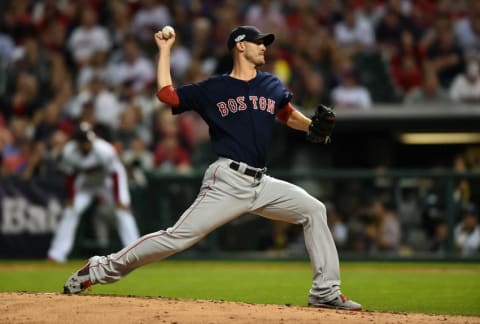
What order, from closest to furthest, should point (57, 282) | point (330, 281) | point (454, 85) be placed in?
1. point (330, 281)
2. point (57, 282)
3. point (454, 85)

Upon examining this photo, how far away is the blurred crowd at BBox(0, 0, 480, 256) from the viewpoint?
1386cm

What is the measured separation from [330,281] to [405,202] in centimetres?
616

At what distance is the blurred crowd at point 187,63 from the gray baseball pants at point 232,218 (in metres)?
5.94

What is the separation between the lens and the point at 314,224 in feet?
21.3

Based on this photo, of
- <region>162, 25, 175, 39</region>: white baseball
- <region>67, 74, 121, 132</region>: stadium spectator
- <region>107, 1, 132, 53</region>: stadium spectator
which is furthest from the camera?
<region>107, 1, 132, 53</region>: stadium spectator

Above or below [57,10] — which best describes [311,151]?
below

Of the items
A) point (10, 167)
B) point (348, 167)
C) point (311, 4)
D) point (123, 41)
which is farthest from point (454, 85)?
point (10, 167)

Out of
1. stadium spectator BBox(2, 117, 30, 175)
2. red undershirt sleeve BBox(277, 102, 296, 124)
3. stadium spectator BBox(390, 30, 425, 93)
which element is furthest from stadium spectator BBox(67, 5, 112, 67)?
red undershirt sleeve BBox(277, 102, 296, 124)

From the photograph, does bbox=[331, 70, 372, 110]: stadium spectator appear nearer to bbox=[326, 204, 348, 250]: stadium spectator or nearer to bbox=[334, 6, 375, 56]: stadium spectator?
bbox=[334, 6, 375, 56]: stadium spectator

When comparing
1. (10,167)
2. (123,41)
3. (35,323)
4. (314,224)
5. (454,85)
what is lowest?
(35,323)

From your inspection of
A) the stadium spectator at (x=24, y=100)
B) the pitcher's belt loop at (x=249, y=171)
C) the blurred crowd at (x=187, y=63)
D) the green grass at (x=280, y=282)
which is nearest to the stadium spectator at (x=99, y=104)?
the blurred crowd at (x=187, y=63)

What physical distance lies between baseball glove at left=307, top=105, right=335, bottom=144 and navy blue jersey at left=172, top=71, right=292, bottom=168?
0.33 meters

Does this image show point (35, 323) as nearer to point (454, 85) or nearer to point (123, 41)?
point (454, 85)

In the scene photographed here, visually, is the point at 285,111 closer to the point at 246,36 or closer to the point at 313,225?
the point at 246,36
